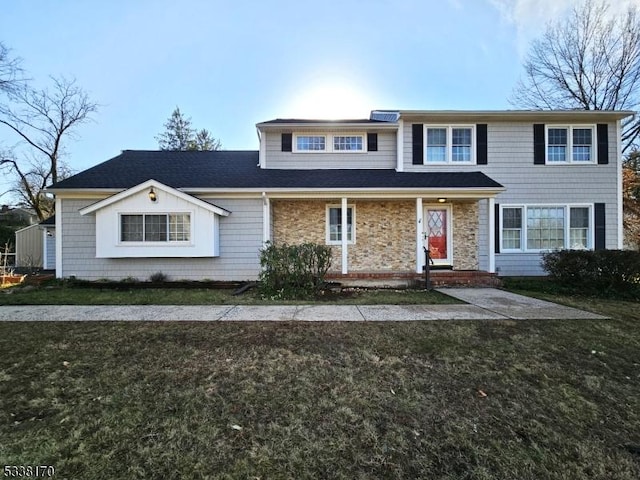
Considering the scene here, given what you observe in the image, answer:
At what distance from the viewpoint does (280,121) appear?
A: 11250 mm

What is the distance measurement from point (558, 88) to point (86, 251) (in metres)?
26.0

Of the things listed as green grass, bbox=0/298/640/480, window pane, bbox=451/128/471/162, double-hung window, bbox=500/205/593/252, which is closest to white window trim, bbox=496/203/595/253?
double-hung window, bbox=500/205/593/252

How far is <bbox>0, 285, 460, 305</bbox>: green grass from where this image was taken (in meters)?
6.60

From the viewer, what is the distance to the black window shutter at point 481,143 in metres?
10.6

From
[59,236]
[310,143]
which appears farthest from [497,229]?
[59,236]

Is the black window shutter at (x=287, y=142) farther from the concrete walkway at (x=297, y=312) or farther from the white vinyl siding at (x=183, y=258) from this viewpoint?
the concrete walkway at (x=297, y=312)

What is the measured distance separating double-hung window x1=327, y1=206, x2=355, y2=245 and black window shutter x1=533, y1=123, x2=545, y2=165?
6.70 m

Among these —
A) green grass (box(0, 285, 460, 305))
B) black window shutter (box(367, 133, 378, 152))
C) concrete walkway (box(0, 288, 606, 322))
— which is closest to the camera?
concrete walkway (box(0, 288, 606, 322))

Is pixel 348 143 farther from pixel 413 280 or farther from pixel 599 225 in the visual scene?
pixel 599 225

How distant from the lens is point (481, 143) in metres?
10.6

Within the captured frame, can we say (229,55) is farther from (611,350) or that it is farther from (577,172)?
(611,350)

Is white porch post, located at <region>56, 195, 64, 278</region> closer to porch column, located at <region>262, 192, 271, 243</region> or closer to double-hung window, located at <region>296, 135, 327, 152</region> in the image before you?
porch column, located at <region>262, 192, 271, 243</region>

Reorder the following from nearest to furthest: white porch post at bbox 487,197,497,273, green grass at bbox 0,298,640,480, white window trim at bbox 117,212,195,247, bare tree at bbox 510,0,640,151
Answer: green grass at bbox 0,298,640,480
white window trim at bbox 117,212,195,247
white porch post at bbox 487,197,497,273
bare tree at bbox 510,0,640,151

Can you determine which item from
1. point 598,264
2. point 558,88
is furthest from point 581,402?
point 558,88
